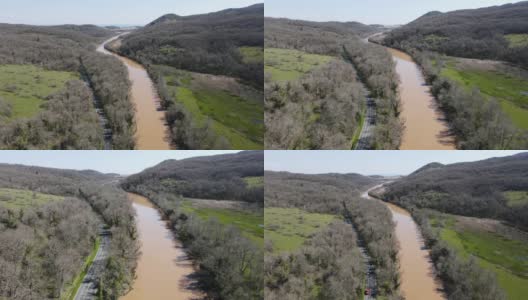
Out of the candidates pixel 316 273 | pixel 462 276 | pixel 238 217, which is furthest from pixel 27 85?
pixel 462 276

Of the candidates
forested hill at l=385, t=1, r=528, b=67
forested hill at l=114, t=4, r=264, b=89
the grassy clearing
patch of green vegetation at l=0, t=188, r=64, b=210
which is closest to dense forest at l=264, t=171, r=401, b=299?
the grassy clearing

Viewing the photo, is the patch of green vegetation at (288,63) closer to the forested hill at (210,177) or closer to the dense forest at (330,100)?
the dense forest at (330,100)

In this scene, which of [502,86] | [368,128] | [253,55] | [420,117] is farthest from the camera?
[253,55]

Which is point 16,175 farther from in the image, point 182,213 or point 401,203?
point 401,203

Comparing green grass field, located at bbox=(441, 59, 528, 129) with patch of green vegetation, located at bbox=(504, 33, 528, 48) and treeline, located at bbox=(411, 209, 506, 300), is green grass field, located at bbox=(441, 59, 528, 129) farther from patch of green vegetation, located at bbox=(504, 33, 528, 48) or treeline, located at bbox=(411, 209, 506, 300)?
treeline, located at bbox=(411, 209, 506, 300)

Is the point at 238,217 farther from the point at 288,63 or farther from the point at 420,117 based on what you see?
the point at 420,117

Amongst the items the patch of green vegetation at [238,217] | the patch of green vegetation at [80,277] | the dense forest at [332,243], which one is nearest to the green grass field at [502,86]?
the dense forest at [332,243]

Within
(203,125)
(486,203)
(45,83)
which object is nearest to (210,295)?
(203,125)
